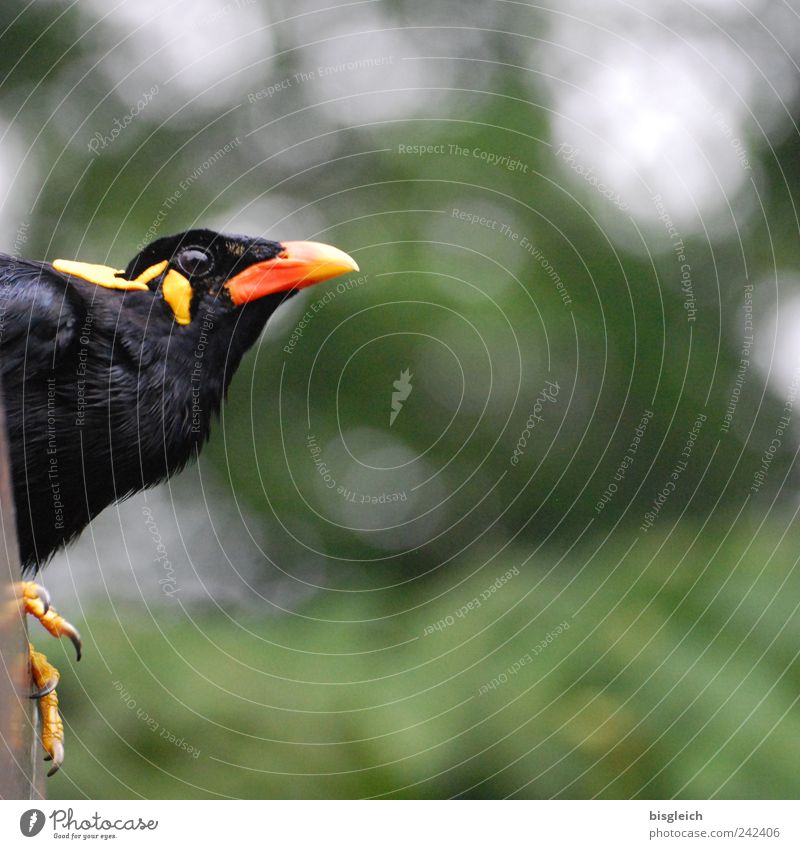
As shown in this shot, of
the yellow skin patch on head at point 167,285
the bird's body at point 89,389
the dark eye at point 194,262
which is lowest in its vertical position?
the bird's body at point 89,389

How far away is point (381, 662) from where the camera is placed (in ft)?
5.09

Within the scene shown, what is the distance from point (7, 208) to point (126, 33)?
331 millimetres

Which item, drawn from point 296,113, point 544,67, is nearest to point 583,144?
point 544,67

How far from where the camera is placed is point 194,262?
111 centimetres

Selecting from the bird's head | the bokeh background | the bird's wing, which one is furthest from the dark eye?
the bokeh background

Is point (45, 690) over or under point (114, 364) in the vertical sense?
under

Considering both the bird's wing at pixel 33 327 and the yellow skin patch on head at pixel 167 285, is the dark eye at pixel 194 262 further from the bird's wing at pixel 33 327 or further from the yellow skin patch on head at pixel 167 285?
the bird's wing at pixel 33 327

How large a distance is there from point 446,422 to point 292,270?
2.05ft

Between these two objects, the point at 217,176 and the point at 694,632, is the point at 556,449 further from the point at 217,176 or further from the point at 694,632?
the point at 217,176

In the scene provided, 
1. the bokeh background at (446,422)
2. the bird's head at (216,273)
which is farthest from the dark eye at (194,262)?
the bokeh background at (446,422)

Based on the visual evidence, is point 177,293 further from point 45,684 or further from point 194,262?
point 45,684

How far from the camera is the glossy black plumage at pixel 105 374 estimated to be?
106 centimetres

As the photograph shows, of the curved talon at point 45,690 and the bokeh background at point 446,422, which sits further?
the bokeh background at point 446,422

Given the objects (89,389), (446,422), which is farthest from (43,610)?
(446,422)
